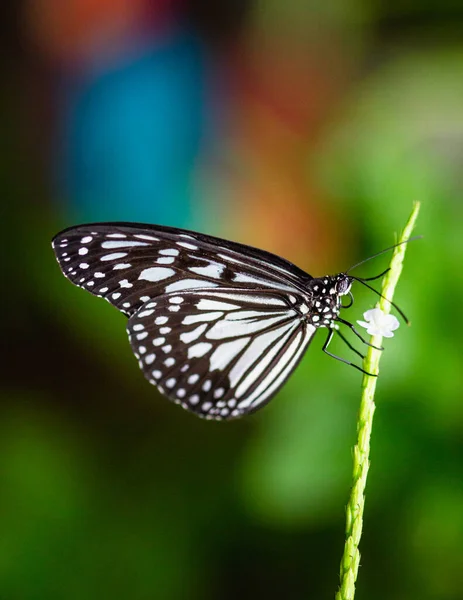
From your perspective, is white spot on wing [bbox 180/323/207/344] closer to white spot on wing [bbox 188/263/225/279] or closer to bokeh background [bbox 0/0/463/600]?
white spot on wing [bbox 188/263/225/279]

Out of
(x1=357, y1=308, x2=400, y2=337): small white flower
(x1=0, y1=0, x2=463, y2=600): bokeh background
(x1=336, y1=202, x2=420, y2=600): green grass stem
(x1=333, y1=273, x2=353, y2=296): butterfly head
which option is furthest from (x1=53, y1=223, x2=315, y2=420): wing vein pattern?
(x1=336, y1=202, x2=420, y2=600): green grass stem

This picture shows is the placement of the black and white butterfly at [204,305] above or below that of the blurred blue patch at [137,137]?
below

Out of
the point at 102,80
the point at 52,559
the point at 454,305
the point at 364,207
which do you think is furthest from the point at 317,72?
the point at 52,559

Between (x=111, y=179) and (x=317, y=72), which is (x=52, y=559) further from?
(x=317, y=72)

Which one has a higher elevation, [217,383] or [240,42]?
[240,42]

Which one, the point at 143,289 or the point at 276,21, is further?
the point at 276,21

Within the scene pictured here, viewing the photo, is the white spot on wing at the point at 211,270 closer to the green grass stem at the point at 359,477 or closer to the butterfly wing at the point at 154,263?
the butterfly wing at the point at 154,263

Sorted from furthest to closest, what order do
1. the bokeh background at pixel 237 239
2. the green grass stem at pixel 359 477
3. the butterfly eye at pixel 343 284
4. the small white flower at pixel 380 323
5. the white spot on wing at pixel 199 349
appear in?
the bokeh background at pixel 237 239 < the white spot on wing at pixel 199 349 < the butterfly eye at pixel 343 284 < the small white flower at pixel 380 323 < the green grass stem at pixel 359 477

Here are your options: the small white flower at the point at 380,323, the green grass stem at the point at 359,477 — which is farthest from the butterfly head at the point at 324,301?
the green grass stem at the point at 359,477
